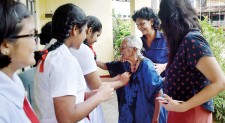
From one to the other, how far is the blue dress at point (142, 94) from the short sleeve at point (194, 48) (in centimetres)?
68

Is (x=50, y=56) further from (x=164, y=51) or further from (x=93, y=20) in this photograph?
(x=164, y=51)

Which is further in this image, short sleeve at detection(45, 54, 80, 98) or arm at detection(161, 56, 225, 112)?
arm at detection(161, 56, 225, 112)

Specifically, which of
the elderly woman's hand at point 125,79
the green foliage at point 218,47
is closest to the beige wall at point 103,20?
the green foliage at point 218,47

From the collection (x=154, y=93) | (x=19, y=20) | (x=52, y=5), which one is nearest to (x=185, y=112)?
(x=154, y=93)

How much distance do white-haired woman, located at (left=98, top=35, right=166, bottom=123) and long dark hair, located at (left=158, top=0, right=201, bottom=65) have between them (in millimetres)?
533

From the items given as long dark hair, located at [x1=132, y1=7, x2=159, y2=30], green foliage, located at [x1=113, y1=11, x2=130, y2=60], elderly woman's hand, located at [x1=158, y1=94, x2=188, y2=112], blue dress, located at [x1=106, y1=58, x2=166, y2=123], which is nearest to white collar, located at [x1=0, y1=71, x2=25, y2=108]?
elderly woman's hand, located at [x1=158, y1=94, x2=188, y2=112]

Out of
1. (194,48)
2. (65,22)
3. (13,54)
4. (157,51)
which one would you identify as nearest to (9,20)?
(13,54)

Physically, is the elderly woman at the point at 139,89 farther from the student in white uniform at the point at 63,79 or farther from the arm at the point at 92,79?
the student in white uniform at the point at 63,79

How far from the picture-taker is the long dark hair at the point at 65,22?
1.24 metres

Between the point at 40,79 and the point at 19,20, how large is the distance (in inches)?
15.5

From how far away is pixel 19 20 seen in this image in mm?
805

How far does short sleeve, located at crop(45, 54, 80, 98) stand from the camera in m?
1.06

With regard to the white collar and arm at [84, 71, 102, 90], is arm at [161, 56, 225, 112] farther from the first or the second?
the white collar

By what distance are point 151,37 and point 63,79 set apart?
1.62 meters
